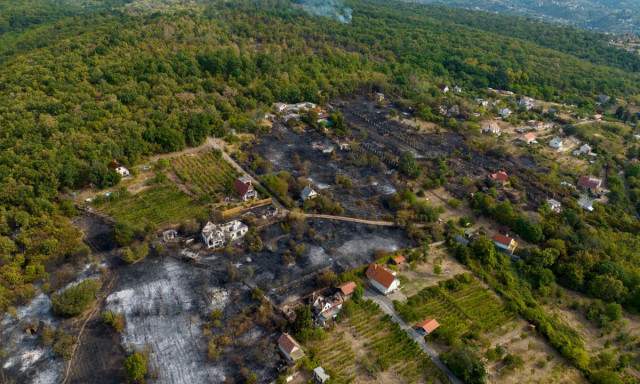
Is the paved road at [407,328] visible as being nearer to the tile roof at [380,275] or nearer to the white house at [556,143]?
the tile roof at [380,275]

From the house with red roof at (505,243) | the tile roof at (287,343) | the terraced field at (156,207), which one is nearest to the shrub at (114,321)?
the terraced field at (156,207)

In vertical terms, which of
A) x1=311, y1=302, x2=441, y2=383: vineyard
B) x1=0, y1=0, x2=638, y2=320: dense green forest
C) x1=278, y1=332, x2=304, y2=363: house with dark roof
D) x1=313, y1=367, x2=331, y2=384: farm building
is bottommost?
x1=311, y1=302, x2=441, y2=383: vineyard

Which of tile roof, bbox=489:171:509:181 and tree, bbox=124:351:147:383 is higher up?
tree, bbox=124:351:147:383

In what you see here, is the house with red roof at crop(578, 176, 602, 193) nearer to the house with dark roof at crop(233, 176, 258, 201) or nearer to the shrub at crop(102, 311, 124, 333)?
the house with dark roof at crop(233, 176, 258, 201)

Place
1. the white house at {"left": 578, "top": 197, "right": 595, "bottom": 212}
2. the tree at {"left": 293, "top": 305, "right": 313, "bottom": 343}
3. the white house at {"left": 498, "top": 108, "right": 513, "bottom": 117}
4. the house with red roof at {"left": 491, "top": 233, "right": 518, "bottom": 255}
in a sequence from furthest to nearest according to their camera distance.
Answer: the white house at {"left": 498, "top": 108, "right": 513, "bottom": 117}, the white house at {"left": 578, "top": 197, "right": 595, "bottom": 212}, the house with red roof at {"left": 491, "top": 233, "right": 518, "bottom": 255}, the tree at {"left": 293, "top": 305, "right": 313, "bottom": 343}

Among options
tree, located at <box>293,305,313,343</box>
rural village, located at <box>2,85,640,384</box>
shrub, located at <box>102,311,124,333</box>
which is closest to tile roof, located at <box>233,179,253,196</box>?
rural village, located at <box>2,85,640,384</box>

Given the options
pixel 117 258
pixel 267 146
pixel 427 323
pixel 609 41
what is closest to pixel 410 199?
pixel 427 323

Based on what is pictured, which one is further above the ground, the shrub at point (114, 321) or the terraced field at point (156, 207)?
the shrub at point (114, 321)

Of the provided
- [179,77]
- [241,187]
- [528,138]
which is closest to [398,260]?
[241,187]
